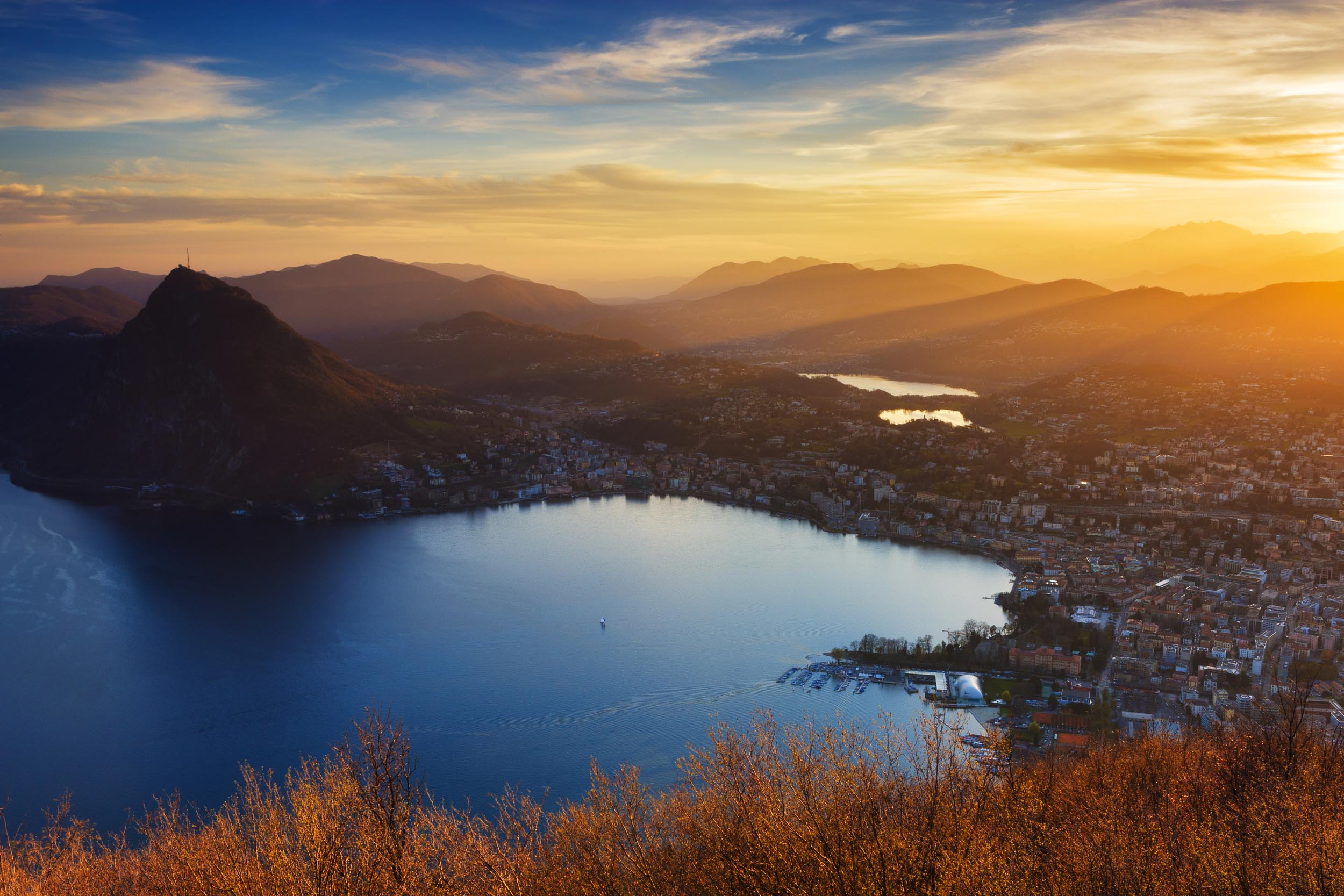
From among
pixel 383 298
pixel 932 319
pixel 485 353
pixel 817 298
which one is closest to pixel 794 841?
pixel 485 353

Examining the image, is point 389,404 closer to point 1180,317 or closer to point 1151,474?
point 1151,474

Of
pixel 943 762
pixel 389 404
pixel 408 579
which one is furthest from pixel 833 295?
pixel 943 762

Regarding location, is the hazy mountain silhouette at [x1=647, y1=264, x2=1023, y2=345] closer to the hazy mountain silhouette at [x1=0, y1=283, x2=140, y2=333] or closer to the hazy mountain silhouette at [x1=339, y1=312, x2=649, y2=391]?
the hazy mountain silhouette at [x1=339, y1=312, x2=649, y2=391]

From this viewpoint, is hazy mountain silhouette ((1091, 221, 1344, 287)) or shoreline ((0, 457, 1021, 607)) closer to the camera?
shoreline ((0, 457, 1021, 607))

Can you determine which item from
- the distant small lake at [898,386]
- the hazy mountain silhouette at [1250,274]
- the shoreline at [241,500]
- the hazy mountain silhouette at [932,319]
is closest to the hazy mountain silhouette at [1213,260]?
the hazy mountain silhouette at [1250,274]

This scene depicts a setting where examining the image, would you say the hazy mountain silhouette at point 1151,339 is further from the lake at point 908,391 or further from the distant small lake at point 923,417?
the distant small lake at point 923,417

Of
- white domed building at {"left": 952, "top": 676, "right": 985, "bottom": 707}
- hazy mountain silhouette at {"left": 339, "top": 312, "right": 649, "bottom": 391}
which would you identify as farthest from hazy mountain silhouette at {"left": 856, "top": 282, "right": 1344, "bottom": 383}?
white domed building at {"left": 952, "top": 676, "right": 985, "bottom": 707}
